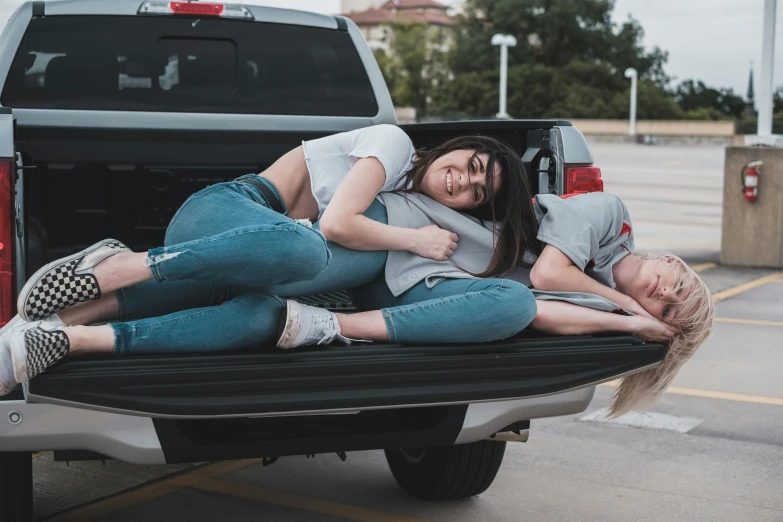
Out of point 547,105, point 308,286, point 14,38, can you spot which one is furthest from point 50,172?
point 547,105

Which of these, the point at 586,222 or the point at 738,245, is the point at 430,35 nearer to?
the point at 738,245

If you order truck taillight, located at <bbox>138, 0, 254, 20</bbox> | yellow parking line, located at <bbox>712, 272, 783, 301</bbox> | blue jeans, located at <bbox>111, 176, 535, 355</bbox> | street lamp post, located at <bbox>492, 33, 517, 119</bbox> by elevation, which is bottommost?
yellow parking line, located at <bbox>712, 272, 783, 301</bbox>

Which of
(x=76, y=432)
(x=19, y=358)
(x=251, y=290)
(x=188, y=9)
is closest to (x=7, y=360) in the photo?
(x=19, y=358)

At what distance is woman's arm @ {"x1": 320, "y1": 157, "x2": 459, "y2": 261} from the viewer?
3.16 m

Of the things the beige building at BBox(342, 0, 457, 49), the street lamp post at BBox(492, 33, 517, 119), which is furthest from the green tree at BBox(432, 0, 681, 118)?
the street lamp post at BBox(492, 33, 517, 119)

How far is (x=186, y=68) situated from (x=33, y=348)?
2479 millimetres

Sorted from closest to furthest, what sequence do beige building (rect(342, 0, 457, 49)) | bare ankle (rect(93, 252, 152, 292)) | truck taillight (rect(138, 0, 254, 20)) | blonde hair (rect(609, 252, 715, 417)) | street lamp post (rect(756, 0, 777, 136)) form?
1. bare ankle (rect(93, 252, 152, 292))
2. blonde hair (rect(609, 252, 715, 417))
3. truck taillight (rect(138, 0, 254, 20))
4. street lamp post (rect(756, 0, 777, 136))
5. beige building (rect(342, 0, 457, 49))

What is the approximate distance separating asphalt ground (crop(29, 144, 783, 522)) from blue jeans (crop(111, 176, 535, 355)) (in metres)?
1.16

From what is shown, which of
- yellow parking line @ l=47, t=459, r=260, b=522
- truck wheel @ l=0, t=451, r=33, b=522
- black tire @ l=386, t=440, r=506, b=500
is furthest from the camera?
black tire @ l=386, t=440, r=506, b=500

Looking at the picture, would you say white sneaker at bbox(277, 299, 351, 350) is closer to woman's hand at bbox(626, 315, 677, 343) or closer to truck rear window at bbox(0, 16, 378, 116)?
woman's hand at bbox(626, 315, 677, 343)

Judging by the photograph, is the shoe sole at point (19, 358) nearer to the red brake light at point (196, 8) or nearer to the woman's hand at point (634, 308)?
the woman's hand at point (634, 308)

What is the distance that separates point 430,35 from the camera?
3334 inches

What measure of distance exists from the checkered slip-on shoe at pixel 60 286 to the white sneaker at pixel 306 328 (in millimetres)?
546

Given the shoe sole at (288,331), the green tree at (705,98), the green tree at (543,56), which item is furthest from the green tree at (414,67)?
the shoe sole at (288,331)
